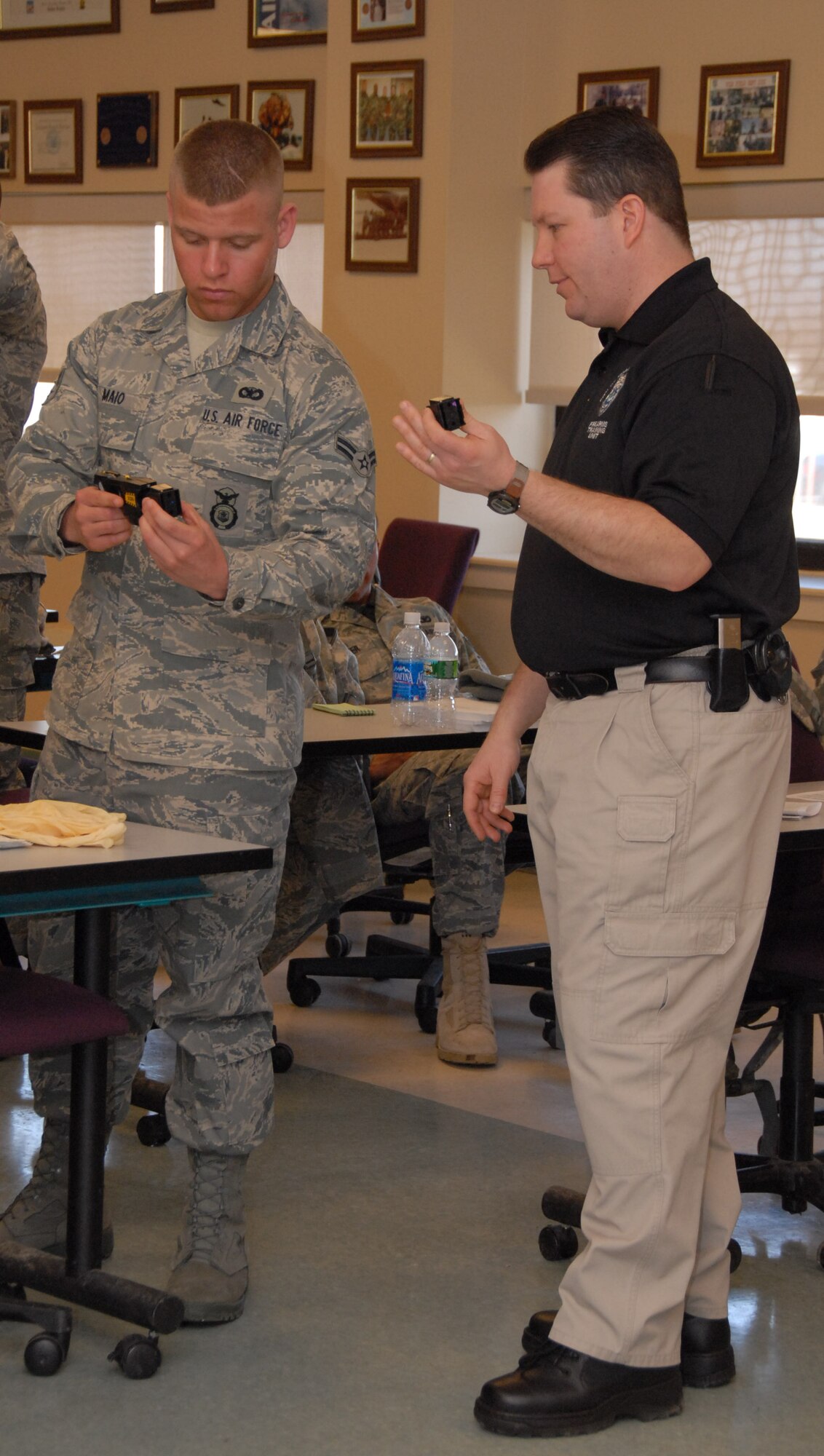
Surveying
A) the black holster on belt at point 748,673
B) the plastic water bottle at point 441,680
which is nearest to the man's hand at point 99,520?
the black holster on belt at point 748,673

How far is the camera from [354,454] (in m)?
2.59

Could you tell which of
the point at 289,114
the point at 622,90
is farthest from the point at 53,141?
the point at 622,90

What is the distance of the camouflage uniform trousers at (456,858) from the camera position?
4.13 m

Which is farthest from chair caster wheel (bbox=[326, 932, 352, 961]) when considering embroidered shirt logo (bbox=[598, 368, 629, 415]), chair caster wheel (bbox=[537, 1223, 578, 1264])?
embroidered shirt logo (bbox=[598, 368, 629, 415])

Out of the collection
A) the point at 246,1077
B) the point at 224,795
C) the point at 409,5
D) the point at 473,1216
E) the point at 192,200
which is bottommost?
the point at 473,1216

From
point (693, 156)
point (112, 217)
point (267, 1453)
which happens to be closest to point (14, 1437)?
point (267, 1453)

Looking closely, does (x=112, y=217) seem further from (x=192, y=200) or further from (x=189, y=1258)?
(x=189, y=1258)

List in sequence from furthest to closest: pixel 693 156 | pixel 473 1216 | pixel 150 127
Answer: pixel 150 127
pixel 693 156
pixel 473 1216

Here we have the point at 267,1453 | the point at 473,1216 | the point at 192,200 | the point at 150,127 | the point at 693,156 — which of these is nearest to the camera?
the point at 267,1453

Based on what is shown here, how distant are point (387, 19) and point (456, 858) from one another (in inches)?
133

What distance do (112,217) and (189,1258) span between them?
571cm

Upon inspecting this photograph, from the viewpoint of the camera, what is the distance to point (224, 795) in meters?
2.58

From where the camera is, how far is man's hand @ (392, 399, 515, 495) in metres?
2.06

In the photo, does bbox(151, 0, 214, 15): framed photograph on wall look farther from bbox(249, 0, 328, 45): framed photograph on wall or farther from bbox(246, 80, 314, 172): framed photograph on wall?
bbox(246, 80, 314, 172): framed photograph on wall
